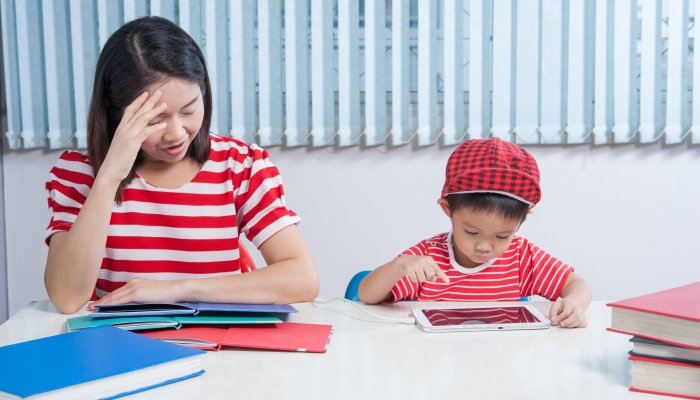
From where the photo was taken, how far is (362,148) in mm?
2336

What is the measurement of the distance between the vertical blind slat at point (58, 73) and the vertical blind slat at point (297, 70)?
79 cm

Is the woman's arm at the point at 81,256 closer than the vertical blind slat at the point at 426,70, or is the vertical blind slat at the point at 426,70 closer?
the woman's arm at the point at 81,256

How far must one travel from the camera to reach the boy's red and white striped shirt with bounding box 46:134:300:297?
1.36m

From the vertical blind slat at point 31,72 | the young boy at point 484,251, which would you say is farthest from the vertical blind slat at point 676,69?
the vertical blind slat at point 31,72

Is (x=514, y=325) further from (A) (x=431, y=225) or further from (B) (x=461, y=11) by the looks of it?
(B) (x=461, y=11)

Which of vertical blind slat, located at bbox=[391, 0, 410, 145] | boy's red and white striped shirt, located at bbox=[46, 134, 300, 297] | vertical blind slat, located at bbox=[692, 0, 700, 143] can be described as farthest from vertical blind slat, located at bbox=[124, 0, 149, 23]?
vertical blind slat, located at bbox=[692, 0, 700, 143]

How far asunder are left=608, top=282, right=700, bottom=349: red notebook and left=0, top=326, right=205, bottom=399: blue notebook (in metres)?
0.52

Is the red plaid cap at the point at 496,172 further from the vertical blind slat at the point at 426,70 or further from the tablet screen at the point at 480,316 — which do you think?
the vertical blind slat at the point at 426,70

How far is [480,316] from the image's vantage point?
1091mm

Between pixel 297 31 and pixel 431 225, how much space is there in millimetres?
850

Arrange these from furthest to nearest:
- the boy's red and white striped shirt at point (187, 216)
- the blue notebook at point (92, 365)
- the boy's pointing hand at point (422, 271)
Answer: the boy's red and white striped shirt at point (187, 216) < the boy's pointing hand at point (422, 271) < the blue notebook at point (92, 365)

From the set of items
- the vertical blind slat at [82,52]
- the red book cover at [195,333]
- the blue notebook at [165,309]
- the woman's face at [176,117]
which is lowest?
the red book cover at [195,333]

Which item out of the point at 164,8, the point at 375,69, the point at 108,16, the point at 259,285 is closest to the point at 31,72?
the point at 108,16

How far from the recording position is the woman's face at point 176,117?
120 cm
